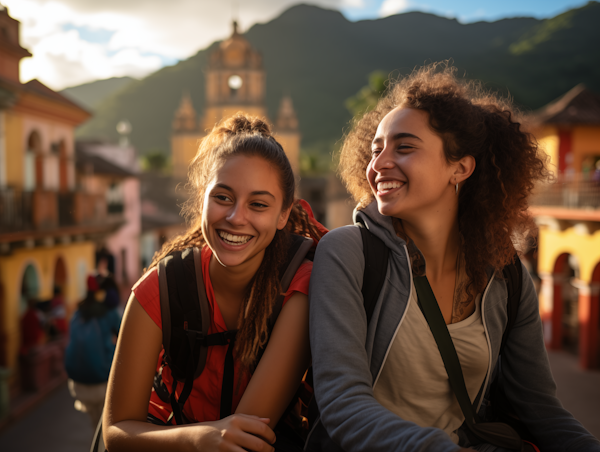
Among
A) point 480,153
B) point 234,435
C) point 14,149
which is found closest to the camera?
point 234,435

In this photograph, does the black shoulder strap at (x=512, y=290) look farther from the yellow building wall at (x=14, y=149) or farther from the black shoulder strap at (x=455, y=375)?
the yellow building wall at (x=14, y=149)

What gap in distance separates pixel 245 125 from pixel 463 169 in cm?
98

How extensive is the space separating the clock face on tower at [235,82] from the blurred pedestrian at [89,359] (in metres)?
46.7

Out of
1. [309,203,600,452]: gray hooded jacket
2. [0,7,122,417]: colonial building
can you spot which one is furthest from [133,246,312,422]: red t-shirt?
[0,7,122,417]: colonial building

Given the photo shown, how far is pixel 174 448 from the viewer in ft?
6.41

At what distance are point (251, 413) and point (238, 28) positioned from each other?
53488 mm

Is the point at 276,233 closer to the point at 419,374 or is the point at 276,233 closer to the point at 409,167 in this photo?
the point at 409,167

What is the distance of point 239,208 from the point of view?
7.14 feet

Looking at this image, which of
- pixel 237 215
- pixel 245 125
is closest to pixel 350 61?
pixel 245 125

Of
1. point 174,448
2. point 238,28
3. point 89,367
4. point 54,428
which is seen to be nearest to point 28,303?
point 54,428

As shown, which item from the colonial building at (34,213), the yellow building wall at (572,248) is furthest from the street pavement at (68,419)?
the yellow building wall at (572,248)

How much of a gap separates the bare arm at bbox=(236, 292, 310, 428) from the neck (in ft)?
1.85

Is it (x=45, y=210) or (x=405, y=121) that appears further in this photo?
(x=45, y=210)

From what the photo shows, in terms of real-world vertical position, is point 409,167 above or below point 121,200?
above
